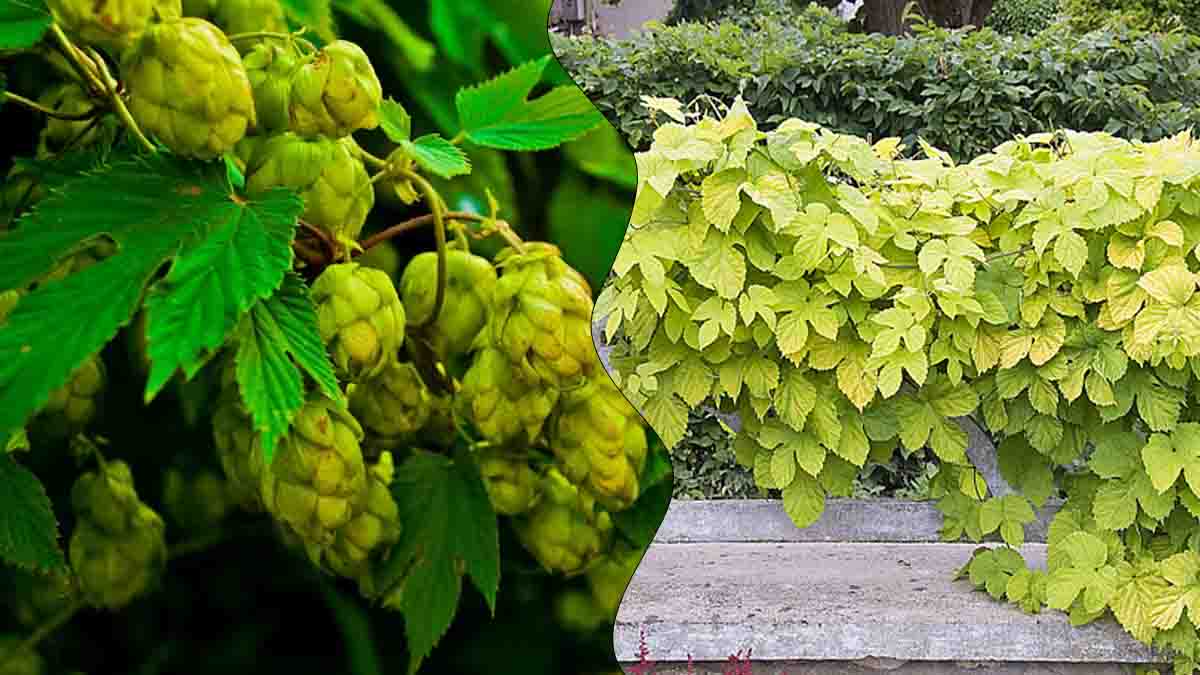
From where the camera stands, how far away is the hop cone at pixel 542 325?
0.37m

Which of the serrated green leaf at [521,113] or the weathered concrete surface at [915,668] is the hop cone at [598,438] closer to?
the serrated green leaf at [521,113]

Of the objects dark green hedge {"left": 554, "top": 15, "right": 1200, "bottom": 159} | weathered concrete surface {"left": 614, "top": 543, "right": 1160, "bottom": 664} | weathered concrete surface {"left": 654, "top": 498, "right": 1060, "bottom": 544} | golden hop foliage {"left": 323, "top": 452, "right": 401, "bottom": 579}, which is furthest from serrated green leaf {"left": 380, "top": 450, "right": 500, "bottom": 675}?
dark green hedge {"left": 554, "top": 15, "right": 1200, "bottom": 159}

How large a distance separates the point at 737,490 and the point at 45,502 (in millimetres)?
4250

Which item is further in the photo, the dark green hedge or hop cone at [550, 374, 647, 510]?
the dark green hedge

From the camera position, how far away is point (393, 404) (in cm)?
39

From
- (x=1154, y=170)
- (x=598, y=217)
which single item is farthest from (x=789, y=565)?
(x=598, y=217)

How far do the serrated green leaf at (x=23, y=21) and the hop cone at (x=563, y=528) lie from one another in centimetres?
20

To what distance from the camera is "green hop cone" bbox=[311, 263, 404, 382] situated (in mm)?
360

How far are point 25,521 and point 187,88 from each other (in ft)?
0.46

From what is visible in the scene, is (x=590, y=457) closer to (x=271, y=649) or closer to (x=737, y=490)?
(x=271, y=649)

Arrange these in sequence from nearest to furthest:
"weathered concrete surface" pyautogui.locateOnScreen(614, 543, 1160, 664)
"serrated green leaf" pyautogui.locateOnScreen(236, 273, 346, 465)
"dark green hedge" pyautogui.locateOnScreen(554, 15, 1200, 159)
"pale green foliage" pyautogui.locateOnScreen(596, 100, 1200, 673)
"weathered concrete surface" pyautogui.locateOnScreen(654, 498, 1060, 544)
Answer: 1. "serrated green leaf" pyautogui.locateOnScreen(236, 273, 346, 465)
2. "pale green foliage" pyautogui.locateOnScreen(596, 100, 1200, 673)
3. "weathered concrete surface" pyautogui.locateOnScreen(614, 543, 1160, 664)
4. "weathered concrete surface" pyautogui.locateOnScreen(654, 498, 1060, 544)
5. "dark green hedge" pyautogui.locateOnScreen(554, 15, 1200, 159)

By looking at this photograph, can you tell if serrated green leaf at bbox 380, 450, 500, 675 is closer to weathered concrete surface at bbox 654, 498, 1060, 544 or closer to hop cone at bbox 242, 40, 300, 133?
hop cone at bbox 242, 40, 300, 133

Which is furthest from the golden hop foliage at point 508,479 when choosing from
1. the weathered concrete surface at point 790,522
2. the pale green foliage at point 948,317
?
the weathered concrete surface at point 790,522

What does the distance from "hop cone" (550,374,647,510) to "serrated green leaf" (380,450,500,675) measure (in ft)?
0.10
